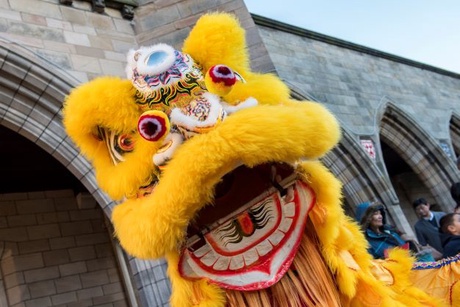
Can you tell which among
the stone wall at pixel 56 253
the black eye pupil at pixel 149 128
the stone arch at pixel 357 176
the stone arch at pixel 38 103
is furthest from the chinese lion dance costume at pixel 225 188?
the stone arch at pixel 357 176

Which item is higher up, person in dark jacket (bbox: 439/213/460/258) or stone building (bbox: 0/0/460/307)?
stone building (bbox: 0/0/460/307)

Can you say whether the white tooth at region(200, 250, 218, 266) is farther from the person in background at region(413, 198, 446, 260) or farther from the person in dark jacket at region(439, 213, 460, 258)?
the person in background at region(413, 198, 446, 260)

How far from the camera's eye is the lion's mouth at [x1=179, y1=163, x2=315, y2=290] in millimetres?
1452

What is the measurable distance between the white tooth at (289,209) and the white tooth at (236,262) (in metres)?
0.19

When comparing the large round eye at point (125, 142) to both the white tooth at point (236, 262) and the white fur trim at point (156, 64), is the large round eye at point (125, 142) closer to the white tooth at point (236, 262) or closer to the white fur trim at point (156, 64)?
the white fur trim at point (156, 64)

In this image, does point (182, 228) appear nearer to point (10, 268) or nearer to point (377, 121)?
point (10, 268)

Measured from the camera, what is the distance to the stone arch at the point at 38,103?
11.7ft

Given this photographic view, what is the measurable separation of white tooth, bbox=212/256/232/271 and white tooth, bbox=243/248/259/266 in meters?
0.05

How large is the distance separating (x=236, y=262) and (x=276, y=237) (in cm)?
14

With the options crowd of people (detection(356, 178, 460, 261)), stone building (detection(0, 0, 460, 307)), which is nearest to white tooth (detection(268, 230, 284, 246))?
crowd of people (detection(356, 178, 460, 261))

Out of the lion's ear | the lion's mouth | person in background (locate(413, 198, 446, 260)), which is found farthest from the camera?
person in background (locate(413, 198, 446, 260))

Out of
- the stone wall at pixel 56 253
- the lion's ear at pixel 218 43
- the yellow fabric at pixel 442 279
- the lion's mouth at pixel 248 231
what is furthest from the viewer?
the stone wall at pixel 56 253

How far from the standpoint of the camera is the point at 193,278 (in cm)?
150

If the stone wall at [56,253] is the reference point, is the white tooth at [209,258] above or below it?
below
